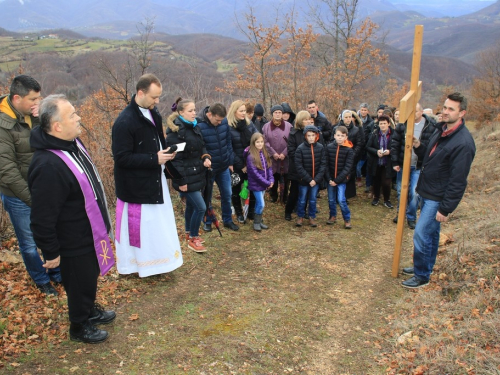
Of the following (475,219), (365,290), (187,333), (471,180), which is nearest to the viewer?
(187,333)

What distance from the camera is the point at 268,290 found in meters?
4.51

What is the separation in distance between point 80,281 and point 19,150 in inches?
63.7

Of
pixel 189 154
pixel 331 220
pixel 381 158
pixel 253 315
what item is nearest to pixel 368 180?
pixel 381 158

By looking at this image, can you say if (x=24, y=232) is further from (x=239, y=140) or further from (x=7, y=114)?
(x=239, y=140)

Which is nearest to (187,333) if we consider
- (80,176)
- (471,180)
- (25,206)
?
(80,176)

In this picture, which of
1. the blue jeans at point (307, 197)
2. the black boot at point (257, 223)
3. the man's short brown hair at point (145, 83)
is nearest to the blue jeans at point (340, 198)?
the blue jeans at point (307, 197)

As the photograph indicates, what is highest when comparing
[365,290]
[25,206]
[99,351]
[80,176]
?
[80,176]

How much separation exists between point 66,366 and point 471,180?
9.92 m

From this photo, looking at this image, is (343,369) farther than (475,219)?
No

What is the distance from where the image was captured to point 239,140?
6500mm

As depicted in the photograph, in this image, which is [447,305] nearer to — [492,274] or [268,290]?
[492,274]

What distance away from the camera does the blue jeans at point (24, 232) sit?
12.3 ft

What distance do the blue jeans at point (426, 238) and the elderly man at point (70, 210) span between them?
3.52m

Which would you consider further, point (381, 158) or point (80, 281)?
point (381, 158)
